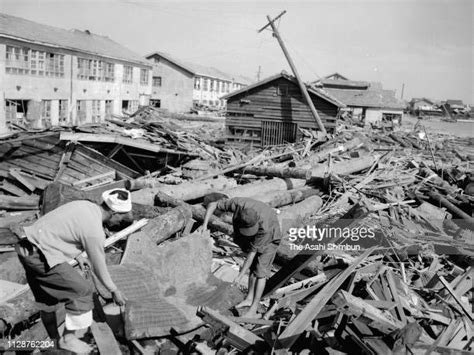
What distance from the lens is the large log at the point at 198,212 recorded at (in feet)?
26.1

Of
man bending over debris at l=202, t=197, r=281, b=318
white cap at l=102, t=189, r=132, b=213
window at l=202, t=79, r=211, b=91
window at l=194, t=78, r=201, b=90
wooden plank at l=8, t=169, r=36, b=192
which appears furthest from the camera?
window at l=202, t=79, r=211, b=91

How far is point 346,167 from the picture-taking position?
44.9 feet

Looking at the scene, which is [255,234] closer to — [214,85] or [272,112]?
[272,112]

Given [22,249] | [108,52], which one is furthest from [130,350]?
[108,52]

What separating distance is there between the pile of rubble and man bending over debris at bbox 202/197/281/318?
0.26 meters

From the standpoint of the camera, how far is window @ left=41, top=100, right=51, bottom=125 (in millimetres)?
24663

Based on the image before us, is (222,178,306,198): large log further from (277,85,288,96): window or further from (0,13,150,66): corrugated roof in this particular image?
(0,13,150,66): corrugated roof

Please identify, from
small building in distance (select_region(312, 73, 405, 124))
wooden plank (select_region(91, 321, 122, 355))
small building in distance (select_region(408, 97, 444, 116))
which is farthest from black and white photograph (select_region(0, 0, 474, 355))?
small building in distance (select_region(408, 97, 444, 116))

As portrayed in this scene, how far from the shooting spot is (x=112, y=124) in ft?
54.9

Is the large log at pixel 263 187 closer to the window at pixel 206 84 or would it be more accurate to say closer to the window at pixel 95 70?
the window at pixel 95 70

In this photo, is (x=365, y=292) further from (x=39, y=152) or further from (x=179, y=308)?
(x=39, y=152)

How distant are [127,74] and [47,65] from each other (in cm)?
997

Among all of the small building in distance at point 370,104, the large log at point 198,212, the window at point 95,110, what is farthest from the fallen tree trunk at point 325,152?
the small building in distance at point 370,104

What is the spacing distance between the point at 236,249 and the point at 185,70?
41.8 metres
